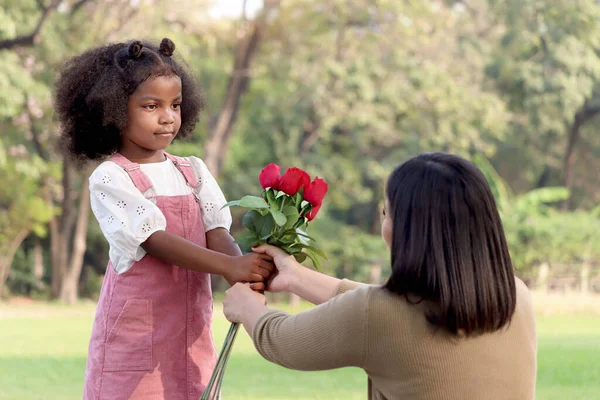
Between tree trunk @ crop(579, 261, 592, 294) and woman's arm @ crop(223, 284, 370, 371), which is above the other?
woman's arm @ crop(223, 284, 370, 371)

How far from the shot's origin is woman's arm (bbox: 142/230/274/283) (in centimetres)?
292

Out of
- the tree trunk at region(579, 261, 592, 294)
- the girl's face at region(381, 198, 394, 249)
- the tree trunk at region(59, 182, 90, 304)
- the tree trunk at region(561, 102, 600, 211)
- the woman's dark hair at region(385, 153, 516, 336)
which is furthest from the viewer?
the tree trunk at region(561, 102, 600, 211)

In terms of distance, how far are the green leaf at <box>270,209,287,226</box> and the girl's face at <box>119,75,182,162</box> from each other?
469mm

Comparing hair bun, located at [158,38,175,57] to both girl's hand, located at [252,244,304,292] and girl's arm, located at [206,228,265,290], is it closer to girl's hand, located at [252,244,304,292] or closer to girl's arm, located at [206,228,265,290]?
girl's arm, located at [206,228,265,290]

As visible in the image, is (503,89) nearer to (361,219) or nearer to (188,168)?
(361,219)

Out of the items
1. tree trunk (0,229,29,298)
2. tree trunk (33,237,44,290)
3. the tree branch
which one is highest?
the tree branch

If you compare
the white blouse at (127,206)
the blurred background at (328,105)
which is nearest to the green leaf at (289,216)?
the white blouse at (127,206)

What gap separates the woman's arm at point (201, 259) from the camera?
2920 millimetres

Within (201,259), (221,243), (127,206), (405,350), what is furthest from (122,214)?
(405,350)

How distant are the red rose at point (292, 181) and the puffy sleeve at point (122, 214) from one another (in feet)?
1.32

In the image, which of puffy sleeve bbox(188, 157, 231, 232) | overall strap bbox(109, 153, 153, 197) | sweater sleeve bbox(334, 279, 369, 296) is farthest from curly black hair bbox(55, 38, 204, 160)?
sweater sleeve bbox(334, 279, 369, 296)

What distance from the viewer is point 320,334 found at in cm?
248

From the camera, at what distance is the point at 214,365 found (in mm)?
3184

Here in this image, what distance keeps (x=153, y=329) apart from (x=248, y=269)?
1.18 feet
